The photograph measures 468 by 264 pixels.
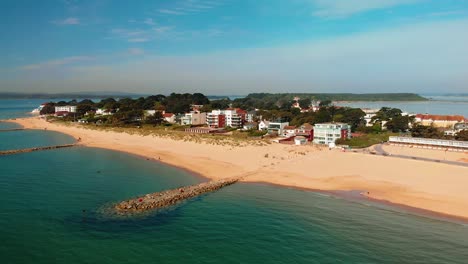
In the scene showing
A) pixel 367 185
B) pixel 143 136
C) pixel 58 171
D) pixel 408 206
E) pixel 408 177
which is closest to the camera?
pixel 408 206

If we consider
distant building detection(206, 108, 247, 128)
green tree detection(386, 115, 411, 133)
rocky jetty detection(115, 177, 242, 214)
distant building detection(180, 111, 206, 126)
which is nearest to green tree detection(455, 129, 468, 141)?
green tree detection(386, 115, 411, 133)

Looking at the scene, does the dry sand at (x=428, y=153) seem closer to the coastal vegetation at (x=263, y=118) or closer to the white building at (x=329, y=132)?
the coastal vegetation at (x=263, y=118)

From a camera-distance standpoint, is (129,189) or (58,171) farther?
(58,171)

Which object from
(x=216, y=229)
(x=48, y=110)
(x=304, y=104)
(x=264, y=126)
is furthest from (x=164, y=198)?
(x=304, y=104)

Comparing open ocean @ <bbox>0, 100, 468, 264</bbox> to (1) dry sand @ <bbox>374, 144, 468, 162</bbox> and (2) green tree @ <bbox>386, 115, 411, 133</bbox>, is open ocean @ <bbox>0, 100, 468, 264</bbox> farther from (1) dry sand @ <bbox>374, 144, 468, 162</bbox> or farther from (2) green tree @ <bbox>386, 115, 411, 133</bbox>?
(2) green tree @ <bbox>386, 115, 411, 133</bbox>

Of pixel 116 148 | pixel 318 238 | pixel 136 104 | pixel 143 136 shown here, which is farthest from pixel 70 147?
pixel 136 104

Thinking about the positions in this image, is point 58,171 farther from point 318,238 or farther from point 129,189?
point 318,238

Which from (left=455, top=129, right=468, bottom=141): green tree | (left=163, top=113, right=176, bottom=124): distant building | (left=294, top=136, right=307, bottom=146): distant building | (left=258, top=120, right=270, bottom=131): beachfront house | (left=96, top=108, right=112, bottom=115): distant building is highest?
(left=96, top=108, right=112, bottom=115): distant building
